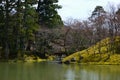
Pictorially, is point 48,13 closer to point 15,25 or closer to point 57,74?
point 15,25

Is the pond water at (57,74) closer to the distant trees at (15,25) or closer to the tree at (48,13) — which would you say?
the distant trees at (15,25)

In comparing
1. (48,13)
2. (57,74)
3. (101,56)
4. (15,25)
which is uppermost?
(48,13)

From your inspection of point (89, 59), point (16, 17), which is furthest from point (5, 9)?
point (89, 59)

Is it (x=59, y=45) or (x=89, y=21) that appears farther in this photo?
(x=89, y=21)

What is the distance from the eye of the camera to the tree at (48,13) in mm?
55156

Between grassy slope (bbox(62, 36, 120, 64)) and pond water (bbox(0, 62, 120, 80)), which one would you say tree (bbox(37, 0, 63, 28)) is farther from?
pond water (bbox(0, 62, 120, 80))

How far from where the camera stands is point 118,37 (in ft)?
153

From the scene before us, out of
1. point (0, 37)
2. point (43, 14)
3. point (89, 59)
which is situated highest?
point (43, 14)

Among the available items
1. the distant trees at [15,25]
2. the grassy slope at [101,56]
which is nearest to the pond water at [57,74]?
the grassy slope at [101,56]

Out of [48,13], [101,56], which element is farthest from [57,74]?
[48,13]

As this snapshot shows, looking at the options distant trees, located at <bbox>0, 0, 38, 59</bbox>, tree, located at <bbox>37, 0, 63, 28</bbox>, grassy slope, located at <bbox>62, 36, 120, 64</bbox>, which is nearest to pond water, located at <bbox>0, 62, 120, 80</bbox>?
grassy slope, located at <bbox>62, 36, 120, 64</bbox>

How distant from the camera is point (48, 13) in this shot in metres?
55.5

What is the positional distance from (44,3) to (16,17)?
10.5 metres

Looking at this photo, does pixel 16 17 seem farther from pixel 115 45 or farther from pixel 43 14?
pixel 115 45
